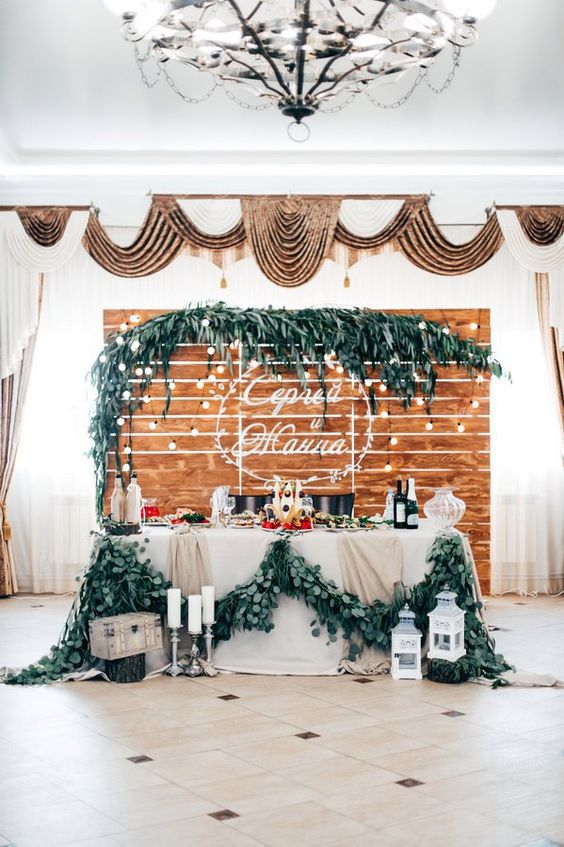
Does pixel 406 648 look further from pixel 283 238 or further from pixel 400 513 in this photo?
pixel 283 238

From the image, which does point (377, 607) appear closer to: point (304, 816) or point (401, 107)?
point (304, 816)

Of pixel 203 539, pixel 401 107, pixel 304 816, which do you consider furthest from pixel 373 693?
pixel 401 107

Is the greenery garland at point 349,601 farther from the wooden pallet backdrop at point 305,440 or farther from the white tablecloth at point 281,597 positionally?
the wooden pallet backdrop at point 305,440

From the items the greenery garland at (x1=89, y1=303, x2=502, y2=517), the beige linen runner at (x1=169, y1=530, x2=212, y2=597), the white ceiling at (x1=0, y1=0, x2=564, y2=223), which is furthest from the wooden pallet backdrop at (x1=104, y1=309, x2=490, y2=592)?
the beige linen runner at (x1=169, y1=530, x2=212, y2=597)

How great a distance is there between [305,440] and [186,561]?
274cm

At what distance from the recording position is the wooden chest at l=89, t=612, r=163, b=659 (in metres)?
6.23

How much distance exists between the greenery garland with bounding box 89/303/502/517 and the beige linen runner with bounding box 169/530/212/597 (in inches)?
79.4

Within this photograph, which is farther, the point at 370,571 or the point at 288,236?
the point at 288,236

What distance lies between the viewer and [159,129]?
8.26 metres

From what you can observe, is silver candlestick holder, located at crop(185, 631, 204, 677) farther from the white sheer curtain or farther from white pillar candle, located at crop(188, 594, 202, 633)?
the white sheer curtain

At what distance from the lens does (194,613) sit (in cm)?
642

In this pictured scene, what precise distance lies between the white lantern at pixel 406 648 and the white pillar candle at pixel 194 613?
3.85ft

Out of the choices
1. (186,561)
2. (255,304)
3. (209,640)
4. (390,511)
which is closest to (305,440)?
(255,304)

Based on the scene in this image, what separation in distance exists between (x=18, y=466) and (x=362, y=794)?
6077 millimetres
